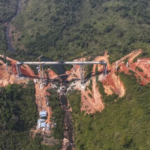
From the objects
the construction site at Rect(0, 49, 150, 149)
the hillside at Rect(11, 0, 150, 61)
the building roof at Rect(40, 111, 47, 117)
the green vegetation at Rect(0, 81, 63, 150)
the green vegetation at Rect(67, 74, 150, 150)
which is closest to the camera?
the green vegetation at Rect(67, 74, 150, 150)

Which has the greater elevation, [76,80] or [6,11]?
[6,11]

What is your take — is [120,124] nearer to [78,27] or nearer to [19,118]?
[19,118]

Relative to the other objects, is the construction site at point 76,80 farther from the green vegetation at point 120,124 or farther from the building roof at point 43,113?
the green vegetation at point 120,124

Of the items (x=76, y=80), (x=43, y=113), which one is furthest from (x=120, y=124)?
(x=76, y=80)

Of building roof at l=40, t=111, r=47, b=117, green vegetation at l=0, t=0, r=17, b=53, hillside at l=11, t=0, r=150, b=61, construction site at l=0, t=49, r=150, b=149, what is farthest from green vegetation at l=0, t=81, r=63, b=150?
green vegetation at l=0, t=0, r=17, b=53

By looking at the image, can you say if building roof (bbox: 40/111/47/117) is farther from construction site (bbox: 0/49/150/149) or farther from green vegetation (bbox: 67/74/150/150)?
green vegetation (bbox: 67/74/150/150)

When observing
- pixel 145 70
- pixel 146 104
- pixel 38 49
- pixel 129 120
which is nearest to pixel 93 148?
pixel 129 120
